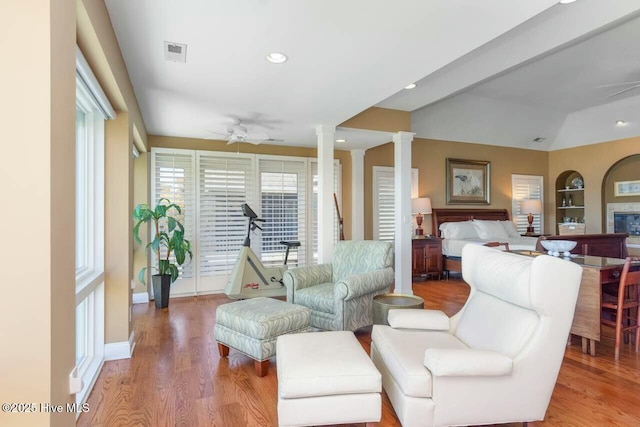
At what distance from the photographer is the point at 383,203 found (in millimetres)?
6348

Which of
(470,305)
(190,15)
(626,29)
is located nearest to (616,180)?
(626,29)

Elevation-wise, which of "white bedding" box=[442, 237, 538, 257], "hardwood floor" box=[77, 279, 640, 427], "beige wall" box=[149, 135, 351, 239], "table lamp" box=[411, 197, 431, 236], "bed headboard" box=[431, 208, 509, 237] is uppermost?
"beige wall" box=[149, 135, 351, 239]

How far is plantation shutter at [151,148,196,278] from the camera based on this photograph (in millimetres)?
4926

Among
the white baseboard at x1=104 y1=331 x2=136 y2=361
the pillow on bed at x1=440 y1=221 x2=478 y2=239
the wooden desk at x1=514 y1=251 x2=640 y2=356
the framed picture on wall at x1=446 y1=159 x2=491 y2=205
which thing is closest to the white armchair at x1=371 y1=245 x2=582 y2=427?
the wooden desk at x1=514 y1=251 x2=640 y2=356

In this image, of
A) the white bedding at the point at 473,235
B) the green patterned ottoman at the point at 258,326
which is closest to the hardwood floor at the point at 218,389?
the green patterned ottoman at the point at 258,326

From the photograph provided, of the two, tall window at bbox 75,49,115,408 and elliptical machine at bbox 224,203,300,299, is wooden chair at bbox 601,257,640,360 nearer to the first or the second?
elliptical machine at bbox 224,203,300,299

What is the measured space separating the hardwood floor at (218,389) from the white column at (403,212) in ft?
4.99

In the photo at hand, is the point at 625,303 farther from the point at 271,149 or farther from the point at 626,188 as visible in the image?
the point at 626,188

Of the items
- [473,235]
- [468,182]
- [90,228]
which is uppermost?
[468,182]

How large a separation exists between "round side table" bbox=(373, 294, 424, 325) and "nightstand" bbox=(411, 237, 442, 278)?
285 centimetres

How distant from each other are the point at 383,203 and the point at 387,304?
3532 millimetres

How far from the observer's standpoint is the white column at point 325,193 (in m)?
4.35

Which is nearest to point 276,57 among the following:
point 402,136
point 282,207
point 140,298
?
point 402,136

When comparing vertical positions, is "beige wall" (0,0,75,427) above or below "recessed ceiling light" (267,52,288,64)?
below
